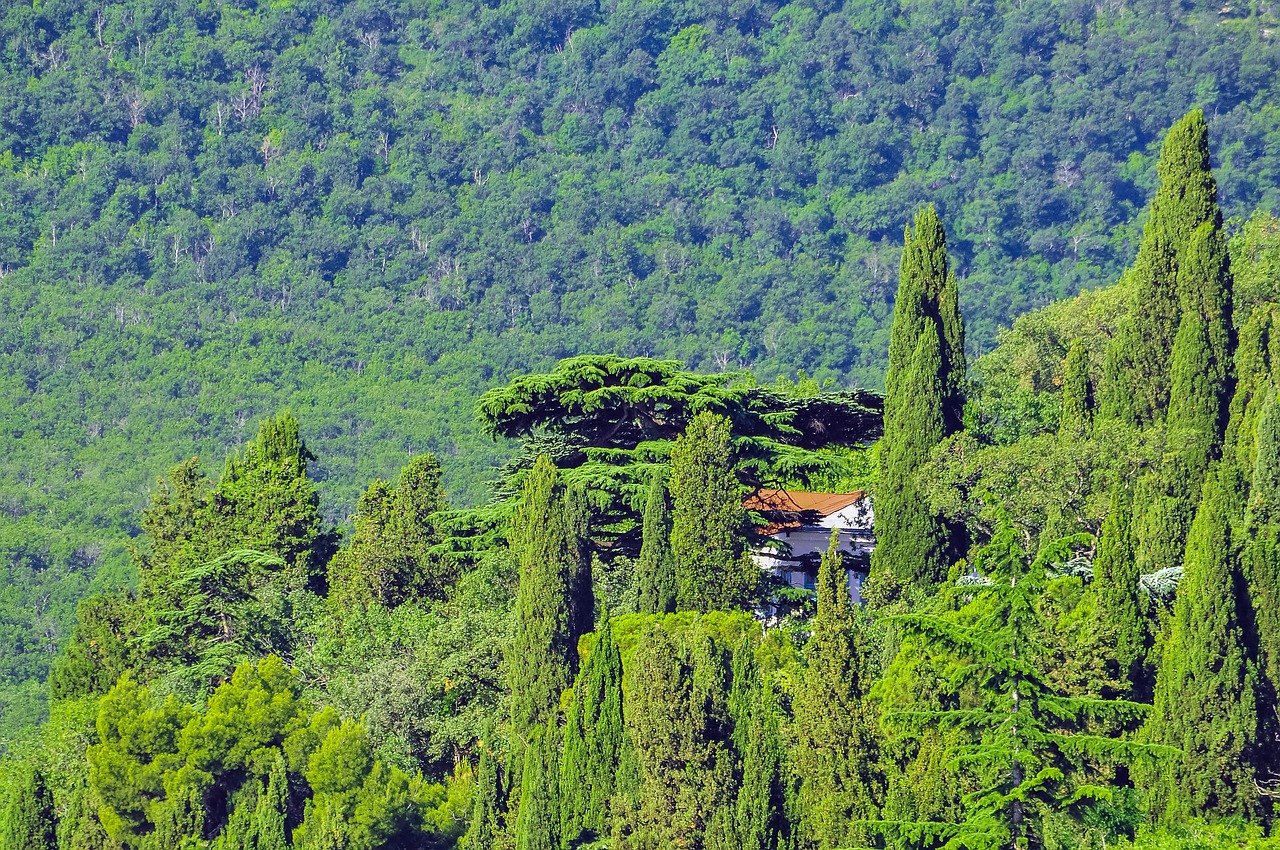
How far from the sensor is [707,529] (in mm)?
44125

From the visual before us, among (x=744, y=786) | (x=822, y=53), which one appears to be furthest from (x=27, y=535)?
(x=822, y=53)

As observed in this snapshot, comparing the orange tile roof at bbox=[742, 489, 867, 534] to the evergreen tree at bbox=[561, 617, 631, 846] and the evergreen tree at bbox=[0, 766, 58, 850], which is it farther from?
the evergreen tree at bbox=[0, 766, 58, 850]

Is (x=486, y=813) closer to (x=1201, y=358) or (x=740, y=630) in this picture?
(x=740, y=630)

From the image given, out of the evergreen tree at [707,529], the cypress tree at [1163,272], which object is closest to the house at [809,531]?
the evergreen tree at [707,529]

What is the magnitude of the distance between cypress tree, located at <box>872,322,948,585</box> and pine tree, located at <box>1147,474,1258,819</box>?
10.4 meters

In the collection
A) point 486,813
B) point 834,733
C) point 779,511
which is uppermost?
point 779,511

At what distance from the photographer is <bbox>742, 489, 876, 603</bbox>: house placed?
2077 inches

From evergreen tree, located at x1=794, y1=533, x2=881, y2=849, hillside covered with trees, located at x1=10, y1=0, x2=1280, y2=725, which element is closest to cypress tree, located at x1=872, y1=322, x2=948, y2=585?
evergreen tree, located at x1=794, y1=533, x2=881, y2=849

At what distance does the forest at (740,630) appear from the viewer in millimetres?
33062

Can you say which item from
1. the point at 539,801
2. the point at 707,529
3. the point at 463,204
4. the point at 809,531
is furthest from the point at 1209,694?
the point at 463,204

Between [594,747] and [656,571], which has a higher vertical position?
[656,571]

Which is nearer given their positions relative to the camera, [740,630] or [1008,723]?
[1008,723]

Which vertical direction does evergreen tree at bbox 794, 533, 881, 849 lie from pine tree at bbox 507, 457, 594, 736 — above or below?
below

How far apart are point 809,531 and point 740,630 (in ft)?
69.8
